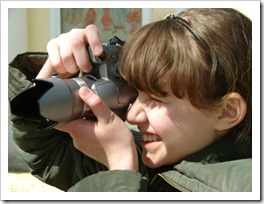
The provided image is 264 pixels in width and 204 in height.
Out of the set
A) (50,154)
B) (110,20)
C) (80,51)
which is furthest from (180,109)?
(110,20)

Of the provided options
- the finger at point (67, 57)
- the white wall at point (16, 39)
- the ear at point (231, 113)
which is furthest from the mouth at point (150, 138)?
the white wall at point (16, 39)

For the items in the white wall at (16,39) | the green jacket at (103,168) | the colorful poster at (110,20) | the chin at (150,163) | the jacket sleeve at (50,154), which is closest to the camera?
the green jacket at (103,168)

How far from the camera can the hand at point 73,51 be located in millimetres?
1111

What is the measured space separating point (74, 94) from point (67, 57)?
0.17 meters

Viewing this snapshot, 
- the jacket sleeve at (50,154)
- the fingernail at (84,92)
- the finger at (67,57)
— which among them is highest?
the finger at (67,57)

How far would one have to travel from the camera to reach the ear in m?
1.06

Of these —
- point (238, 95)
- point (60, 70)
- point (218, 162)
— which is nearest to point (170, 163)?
point (218, 162)

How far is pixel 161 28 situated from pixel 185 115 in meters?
0.20

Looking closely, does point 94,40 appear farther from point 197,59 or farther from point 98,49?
point 197,59

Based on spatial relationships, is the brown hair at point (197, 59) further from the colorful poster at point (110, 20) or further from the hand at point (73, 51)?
the colorful poster at point (110, 20)

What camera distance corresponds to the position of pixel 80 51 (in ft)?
3.68

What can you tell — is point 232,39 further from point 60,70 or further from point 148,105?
point 60,70

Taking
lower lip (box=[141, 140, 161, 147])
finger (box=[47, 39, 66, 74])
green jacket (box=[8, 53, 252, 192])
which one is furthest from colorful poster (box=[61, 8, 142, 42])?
lower lip (box=[141, 140, 161, 147])

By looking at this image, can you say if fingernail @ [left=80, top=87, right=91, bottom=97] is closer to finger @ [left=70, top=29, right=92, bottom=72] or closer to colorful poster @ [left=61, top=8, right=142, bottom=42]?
finger @ [left=70, top=29, right=92, bottom=72]
